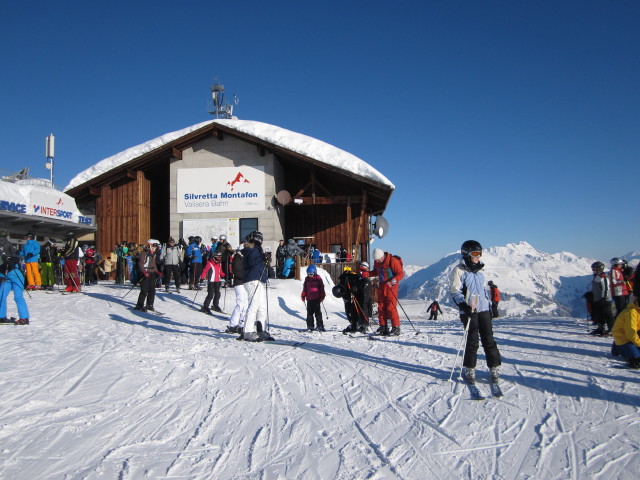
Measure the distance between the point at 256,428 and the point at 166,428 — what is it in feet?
2.35

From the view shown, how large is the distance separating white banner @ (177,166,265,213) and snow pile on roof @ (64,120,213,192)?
1.47m

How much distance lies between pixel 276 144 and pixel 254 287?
12.2 meters

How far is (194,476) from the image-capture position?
9.23 ft

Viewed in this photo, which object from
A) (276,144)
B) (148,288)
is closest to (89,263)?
(148,288)

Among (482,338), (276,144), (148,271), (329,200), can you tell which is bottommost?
(482,338)

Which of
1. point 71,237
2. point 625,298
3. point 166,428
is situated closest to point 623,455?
point 166,428

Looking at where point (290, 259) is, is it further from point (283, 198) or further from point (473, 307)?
point (473, 307)

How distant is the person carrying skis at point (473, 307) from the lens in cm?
462

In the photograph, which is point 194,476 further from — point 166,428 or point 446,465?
point 446,465

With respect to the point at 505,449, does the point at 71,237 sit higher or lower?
higher

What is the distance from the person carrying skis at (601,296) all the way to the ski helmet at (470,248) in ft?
15.9

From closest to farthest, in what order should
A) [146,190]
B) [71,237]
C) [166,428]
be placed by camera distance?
1. [166,428]
2. [71,237]
3. [146,190]

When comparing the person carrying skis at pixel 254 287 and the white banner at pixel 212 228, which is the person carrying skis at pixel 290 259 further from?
the person carrying skis at pixel 254 287

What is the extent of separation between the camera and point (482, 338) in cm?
466
